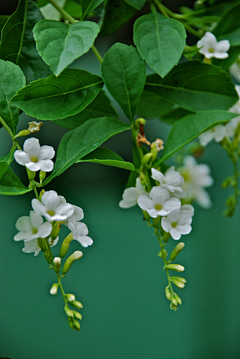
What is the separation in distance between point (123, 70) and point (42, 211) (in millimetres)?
186

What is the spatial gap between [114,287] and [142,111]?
1802 mm

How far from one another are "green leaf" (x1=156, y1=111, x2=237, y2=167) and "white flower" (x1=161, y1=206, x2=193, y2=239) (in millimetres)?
66

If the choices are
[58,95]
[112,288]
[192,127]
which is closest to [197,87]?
[192,127]

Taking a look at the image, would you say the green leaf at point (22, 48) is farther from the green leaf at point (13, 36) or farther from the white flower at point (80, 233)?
the white flower at point (80, 233)

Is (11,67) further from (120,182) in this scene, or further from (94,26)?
(120,182)

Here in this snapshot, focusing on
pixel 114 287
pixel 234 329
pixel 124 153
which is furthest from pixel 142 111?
pixel 234 329

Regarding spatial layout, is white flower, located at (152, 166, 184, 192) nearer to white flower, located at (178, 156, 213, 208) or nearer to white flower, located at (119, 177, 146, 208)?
white flower, located at (119, 177, 146, 208)

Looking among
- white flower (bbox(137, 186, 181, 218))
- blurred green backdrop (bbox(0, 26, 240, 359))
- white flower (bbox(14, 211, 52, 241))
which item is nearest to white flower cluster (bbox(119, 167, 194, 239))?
white flower (bbox(137, 186, 181, 218))

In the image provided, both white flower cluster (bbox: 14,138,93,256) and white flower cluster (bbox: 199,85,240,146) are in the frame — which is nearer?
white flower cluster (bbox: 14,138,93,256)

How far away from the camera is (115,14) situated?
49cm

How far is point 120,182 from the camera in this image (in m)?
2.21

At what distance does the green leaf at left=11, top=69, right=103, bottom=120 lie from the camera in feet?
1.11

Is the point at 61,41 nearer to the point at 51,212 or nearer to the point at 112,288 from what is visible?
the point at 51,212

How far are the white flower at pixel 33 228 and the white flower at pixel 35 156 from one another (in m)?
0.05
